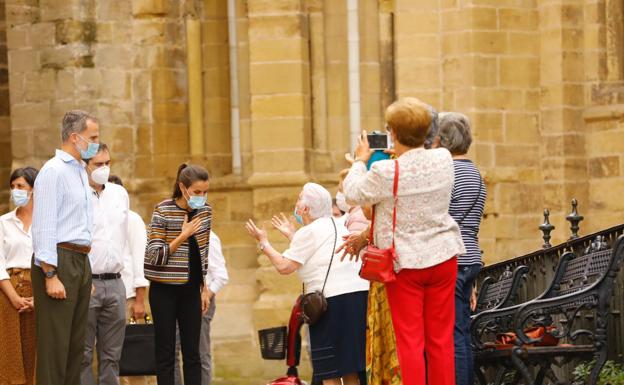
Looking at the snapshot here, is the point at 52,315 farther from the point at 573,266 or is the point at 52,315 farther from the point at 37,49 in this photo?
the point at 37,49

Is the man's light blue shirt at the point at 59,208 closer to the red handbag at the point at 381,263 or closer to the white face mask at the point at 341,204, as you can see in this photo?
the red handbag at the point at 381,263

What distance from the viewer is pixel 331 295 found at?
11578 mm

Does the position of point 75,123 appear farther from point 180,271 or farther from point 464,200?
point 464,200

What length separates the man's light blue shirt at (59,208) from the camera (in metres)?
10.7

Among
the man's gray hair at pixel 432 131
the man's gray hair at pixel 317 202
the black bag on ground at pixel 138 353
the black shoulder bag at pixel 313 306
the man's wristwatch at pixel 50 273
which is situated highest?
the man's gray hair at pixel 432 131

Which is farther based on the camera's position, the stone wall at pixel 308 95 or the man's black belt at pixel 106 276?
the stone wall at pixel 308 95

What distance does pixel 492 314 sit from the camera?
10547 mm

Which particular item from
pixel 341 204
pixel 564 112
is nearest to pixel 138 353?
pixel 341 204

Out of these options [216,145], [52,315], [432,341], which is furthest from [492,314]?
[216,145]

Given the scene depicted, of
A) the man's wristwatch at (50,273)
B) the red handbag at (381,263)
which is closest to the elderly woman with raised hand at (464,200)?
the red handbag at (381,263)

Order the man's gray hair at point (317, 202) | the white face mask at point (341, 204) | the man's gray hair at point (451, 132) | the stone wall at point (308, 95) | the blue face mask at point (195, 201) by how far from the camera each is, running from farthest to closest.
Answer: the stone wall at point (308, 95)
the white face mask at point (341, 204)
the blue face mask at point (195, 201)
the man's gray hair at point (317, 202)
the man's gray hair at point (451, 132)

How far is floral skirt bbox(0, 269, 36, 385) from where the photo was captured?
40.7 ft

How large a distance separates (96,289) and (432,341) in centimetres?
395

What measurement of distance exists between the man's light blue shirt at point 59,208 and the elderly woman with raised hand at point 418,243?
2.32 m
